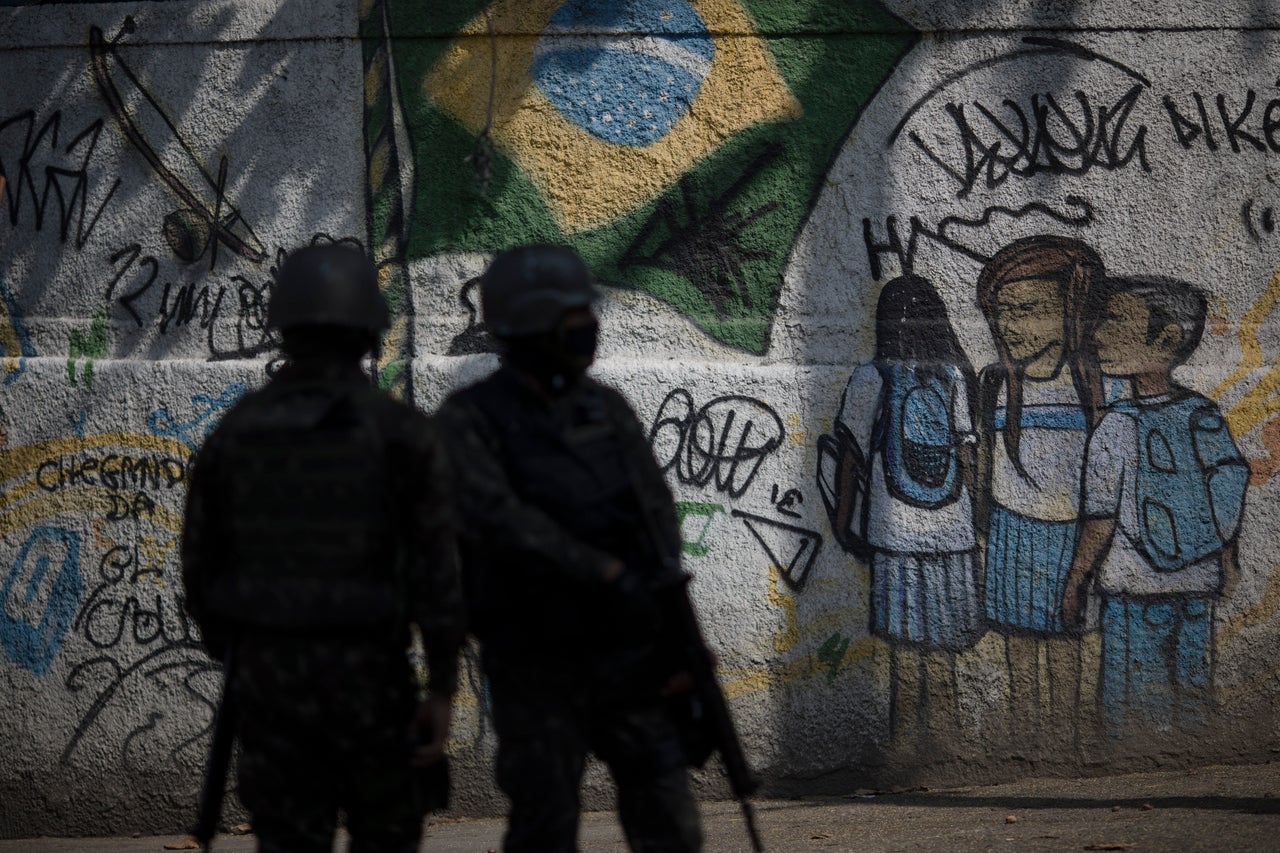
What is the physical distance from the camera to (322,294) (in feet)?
9.32

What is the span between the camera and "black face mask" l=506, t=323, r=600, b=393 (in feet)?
9.57

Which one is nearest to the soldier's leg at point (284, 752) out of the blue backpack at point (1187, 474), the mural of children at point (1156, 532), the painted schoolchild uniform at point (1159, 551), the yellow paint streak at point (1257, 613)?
the mural of children at point (1156, 532)

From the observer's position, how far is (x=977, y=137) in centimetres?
507

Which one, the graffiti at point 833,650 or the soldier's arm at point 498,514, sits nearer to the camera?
the soldier's arm at point 498,514

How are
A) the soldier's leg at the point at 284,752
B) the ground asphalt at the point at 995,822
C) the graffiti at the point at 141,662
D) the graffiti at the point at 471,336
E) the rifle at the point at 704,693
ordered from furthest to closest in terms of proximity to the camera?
1. the graffiti at the point at 471,336
2. the graffiti at the point at 141,662
3. the ground asphalt at the point at 995,822
4. the rifle at the point at 704,693
5. the soldier's leg at the point at 284,752

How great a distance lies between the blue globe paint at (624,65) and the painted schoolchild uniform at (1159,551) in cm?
203

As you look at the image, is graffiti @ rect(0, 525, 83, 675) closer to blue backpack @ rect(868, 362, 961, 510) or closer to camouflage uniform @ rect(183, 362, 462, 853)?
camouflage uniform @ rect(183, 362, 462, 853)

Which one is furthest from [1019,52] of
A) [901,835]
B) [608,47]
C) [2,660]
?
[2,660]

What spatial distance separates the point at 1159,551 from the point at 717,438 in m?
1.70

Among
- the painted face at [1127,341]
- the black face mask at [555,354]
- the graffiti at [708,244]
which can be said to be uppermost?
the graffiti at [708,244]

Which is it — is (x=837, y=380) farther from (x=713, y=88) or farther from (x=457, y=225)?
(x=457, y=225)

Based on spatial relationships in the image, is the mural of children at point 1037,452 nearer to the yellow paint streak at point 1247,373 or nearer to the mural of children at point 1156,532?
the mural of children at point 1156,532

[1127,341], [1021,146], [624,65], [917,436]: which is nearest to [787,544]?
[917,436]

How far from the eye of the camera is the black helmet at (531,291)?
2.88 m
